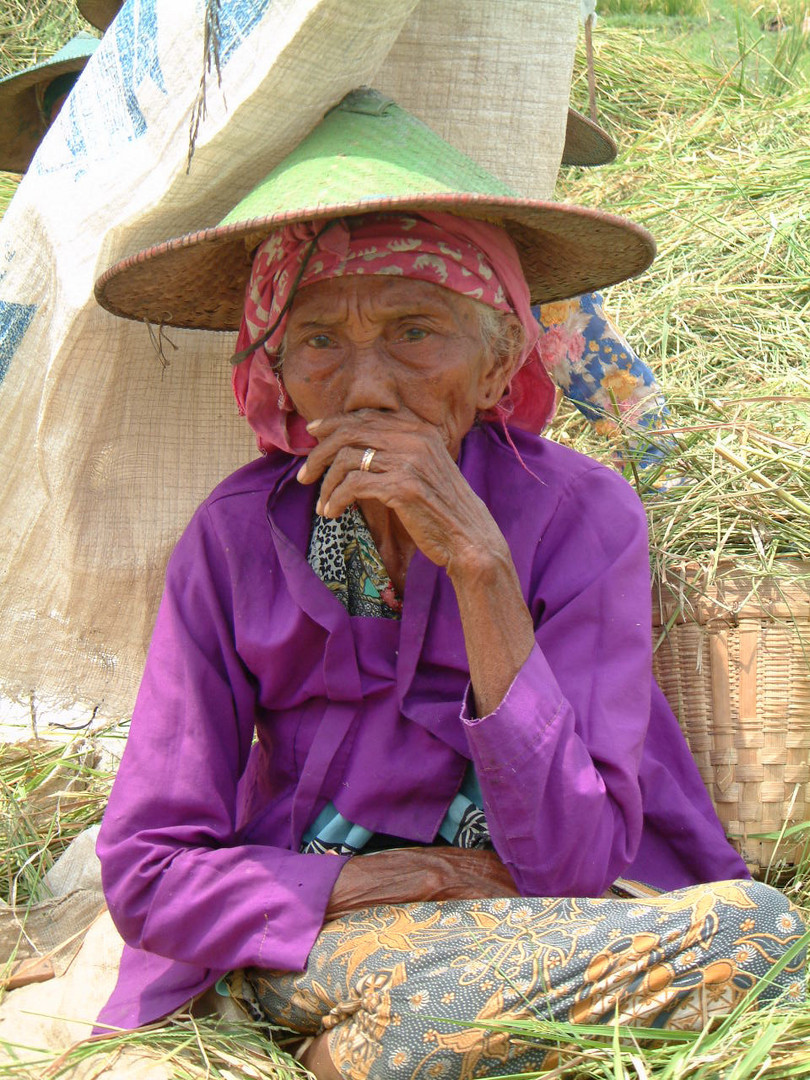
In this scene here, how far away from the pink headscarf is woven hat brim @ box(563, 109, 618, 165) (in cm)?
94

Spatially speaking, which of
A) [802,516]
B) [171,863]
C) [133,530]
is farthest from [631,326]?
[171,863]

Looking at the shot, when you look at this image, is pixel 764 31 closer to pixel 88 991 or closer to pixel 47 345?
pixel 47 345

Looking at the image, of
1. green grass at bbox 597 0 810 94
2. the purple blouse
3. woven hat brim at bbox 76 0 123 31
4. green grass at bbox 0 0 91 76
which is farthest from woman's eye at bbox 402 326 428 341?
green grass at bbox 0 0 91 76

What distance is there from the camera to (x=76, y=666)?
8.97ft

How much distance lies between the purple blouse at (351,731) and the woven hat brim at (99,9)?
1273mm

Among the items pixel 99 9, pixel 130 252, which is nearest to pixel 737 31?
pixel 99 9

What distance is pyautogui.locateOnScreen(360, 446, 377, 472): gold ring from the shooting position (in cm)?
188

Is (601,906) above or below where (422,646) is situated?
below

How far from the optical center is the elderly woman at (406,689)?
1783 millimetres

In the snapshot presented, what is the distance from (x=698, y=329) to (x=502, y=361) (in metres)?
2.18

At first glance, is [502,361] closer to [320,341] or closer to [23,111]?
[320,341]

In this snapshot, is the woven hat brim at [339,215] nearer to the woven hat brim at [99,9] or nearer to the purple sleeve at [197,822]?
the purple sleeve at [197,822]

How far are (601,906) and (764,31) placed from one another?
603cm

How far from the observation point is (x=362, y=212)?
1.84 meters
